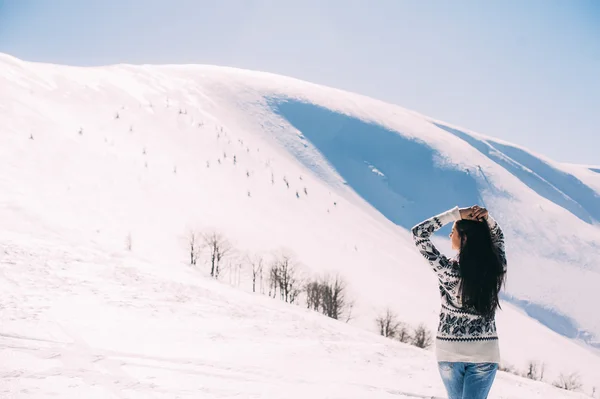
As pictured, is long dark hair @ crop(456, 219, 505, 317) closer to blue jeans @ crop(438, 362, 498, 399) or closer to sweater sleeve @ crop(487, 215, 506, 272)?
sweater sleeve @ crop(487, 215, 506, 272)

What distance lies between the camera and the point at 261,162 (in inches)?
5157

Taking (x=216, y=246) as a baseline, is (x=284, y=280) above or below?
below

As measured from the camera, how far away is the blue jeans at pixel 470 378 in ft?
11.0

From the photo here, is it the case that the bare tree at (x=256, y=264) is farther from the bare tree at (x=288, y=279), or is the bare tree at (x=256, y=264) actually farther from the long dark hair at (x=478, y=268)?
the long dark hair at (x=478, y=268)

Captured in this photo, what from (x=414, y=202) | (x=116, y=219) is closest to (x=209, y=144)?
(x=116, y=219)

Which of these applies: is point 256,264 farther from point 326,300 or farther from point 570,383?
point 570,383

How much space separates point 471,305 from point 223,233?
64.2 m

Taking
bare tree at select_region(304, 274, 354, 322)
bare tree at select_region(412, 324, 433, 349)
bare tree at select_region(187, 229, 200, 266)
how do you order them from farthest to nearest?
bare tree at select_region(304, 274, 354, 322)
bare tree at select_region(187, 229, 200, 266)
bare tree at select_region(412, 324, 433, 349)

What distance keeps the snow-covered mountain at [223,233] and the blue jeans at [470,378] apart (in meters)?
4.74

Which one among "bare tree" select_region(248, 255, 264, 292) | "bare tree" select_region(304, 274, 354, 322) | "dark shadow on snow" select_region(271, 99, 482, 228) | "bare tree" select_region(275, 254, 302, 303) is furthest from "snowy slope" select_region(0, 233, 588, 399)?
"dark shadow on snow" select_region(271, 99, 482, 228)

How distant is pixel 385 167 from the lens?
181875 millimetres

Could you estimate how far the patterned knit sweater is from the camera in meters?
3.38

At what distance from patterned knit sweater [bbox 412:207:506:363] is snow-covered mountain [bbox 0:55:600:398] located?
483cm

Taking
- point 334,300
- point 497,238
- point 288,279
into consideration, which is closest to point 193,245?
→ point 288,279
